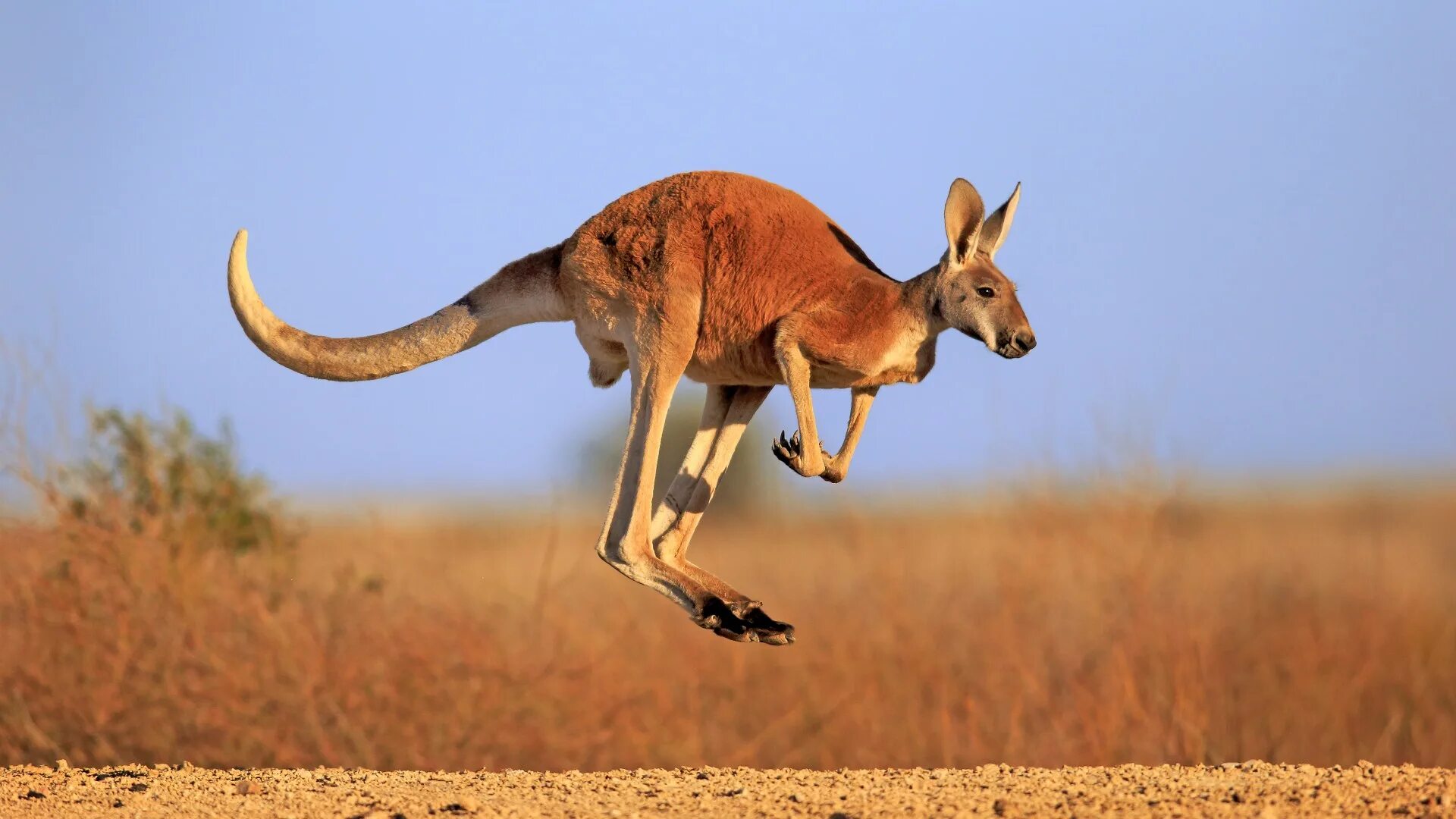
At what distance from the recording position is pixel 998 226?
733 cm

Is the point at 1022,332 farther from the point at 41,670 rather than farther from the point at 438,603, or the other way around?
the point at 41,670

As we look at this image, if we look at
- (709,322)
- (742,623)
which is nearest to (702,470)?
(709,322)

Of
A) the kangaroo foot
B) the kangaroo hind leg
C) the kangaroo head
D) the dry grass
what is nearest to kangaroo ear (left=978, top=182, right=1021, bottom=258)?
the kangaroo head

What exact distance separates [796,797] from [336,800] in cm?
194

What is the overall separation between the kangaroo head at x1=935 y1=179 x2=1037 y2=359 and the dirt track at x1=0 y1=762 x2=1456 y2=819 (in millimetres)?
1937

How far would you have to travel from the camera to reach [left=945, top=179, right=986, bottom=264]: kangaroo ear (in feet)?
23.6

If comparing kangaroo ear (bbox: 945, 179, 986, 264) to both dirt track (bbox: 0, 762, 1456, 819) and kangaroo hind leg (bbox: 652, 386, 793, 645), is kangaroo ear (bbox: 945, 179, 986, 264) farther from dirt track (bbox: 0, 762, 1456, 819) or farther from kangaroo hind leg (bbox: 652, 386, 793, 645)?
dirt track (bbox: 0, 762, 1456, 819)

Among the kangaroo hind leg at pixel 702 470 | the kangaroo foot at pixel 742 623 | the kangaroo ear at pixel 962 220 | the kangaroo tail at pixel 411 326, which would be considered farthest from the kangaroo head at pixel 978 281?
the kangaroo tail at pixel 411 326

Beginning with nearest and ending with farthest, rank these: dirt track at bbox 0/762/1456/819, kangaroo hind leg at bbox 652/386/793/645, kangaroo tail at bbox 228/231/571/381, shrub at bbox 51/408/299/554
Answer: dirt track at bbox 0/762/1456/819, kangaroo hind leg at bbox 652/386/793/645, kangaroo tail at bbox 228/231/571/381, shrub at bbox 51/408/299/554

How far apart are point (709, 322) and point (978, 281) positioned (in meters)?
1.26

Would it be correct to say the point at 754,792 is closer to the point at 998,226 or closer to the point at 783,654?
the point at 998,226

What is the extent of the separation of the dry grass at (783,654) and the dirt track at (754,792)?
16.4 feet

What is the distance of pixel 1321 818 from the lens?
20.4 feet

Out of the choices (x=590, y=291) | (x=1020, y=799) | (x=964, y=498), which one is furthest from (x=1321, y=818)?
(x=964, y=498)
